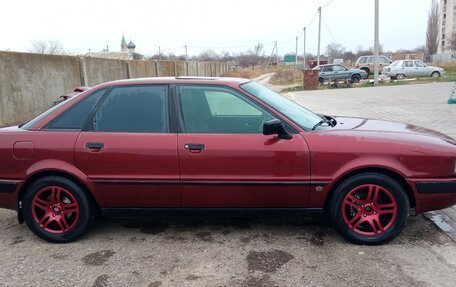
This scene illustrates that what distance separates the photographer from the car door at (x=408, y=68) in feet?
95.6

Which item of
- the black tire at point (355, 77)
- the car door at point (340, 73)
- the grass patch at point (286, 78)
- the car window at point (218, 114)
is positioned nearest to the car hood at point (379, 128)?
the car window at point (218, 114)

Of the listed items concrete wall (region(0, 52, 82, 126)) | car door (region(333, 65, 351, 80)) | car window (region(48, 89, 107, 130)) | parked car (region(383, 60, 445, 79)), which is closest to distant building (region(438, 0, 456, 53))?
parked car (region(383, 60, 445, 79))

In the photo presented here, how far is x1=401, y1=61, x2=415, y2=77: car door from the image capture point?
95.6 feet

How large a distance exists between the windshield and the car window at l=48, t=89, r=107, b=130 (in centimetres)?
147

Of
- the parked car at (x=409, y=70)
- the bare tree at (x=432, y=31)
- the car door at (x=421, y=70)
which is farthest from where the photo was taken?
the bare tree at (x=432, y=31)

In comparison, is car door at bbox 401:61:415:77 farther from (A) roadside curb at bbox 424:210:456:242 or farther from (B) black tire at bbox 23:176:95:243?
(B) black tire at bbox 23:176:95:243

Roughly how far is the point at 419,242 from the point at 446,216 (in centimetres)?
84

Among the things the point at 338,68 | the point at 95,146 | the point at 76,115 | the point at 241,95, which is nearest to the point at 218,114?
the point at 241,95

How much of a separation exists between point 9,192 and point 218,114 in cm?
213

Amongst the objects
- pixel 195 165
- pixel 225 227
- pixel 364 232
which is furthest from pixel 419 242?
pixel 195 165

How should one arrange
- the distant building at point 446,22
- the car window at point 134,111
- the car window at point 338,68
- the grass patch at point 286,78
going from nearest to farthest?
the car window at point 134,111, the car window at point 338,68, the grass patch at point 286,78, the distant building at point 446,22

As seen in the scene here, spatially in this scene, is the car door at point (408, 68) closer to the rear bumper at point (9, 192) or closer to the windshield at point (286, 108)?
the windshield at point (286, 108)

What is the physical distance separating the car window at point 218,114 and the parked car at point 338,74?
25.7 metres

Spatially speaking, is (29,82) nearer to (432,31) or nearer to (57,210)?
(57,210)
